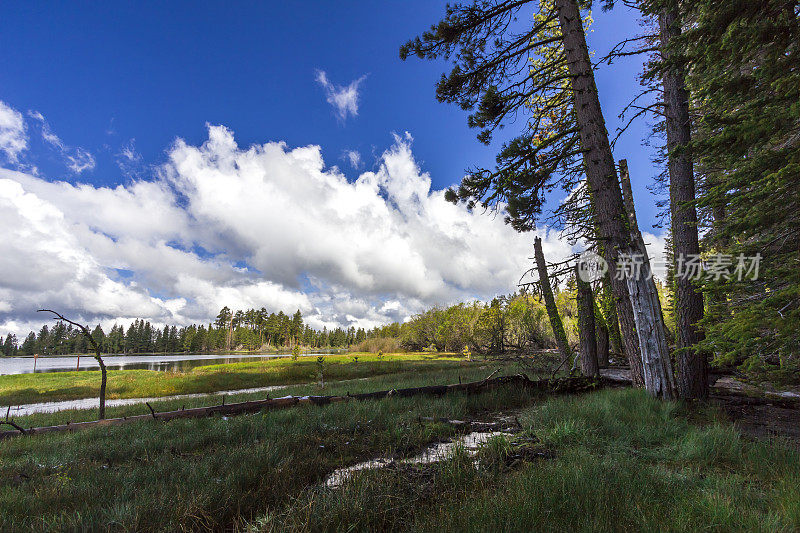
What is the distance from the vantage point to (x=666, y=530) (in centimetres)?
217

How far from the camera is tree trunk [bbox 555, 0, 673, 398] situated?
263 inches

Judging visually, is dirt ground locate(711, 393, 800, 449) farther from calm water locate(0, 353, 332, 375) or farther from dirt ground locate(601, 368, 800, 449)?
calm water locate(0, 353, 332, 375)

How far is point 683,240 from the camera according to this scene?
7.16m

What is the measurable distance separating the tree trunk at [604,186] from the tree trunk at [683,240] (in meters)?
0.71

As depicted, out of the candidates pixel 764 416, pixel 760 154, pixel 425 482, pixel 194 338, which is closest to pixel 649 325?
pixel 764 416

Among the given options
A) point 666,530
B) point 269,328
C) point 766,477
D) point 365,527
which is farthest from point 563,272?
point 269,328

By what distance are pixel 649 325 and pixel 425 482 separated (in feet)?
20.0

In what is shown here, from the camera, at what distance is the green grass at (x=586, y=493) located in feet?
7.63

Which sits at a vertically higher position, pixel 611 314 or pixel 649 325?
pixel 611 314

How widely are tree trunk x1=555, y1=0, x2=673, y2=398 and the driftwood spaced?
2.17m

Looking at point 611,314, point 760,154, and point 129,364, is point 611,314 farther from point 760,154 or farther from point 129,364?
A: point 129,364

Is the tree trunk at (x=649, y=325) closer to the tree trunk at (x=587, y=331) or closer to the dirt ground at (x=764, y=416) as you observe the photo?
the dirt ground at (x=764, y=416)

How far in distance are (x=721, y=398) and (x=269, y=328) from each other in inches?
4877

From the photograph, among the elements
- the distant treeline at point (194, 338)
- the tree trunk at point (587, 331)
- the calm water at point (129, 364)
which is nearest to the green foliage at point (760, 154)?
the tree trunk at point (587, 331)
